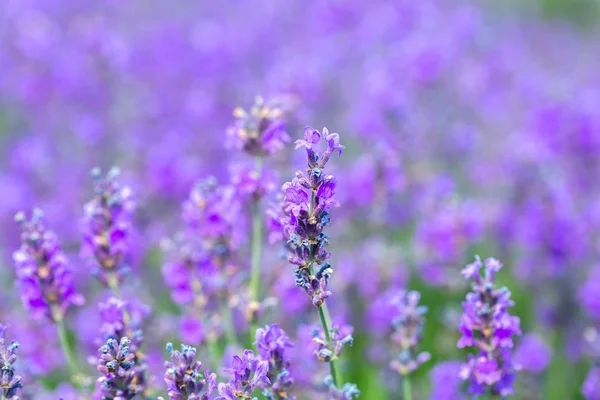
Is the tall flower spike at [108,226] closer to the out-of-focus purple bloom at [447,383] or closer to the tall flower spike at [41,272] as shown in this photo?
the tall flower spike at [41,272]

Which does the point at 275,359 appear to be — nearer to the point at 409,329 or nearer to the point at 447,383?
the point at 409,329

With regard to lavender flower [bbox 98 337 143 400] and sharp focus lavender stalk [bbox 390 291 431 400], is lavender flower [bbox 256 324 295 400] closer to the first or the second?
lavender flower [bbox 98 337 143 400]

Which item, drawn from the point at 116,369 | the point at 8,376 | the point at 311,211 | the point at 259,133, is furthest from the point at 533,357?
the point at 8,376

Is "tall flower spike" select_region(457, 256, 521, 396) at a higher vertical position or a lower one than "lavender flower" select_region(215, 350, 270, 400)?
higher

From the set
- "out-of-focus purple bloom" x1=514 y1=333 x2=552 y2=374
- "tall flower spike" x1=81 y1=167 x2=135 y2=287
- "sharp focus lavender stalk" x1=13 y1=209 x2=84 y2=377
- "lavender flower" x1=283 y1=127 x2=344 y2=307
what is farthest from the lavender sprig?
"out-of-focus purple bloom" x1=514 y1=333 x2=552 y2=374

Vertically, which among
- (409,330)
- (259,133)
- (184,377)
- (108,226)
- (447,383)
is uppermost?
(259,133)

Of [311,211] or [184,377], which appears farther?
[311,211]

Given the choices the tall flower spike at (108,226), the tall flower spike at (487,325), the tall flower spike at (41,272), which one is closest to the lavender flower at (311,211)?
the tall flower spike at (487,325)
